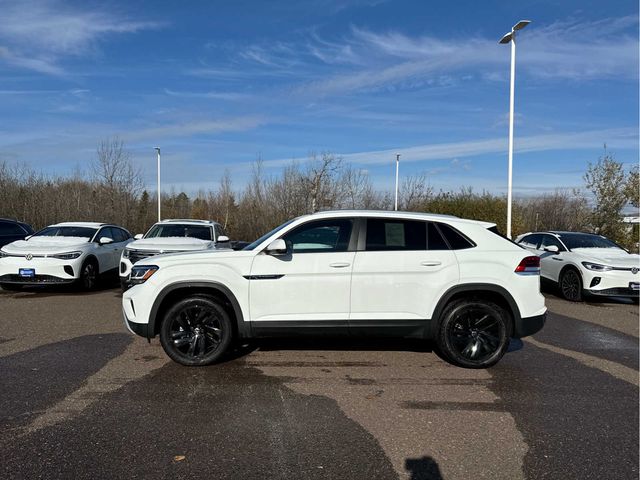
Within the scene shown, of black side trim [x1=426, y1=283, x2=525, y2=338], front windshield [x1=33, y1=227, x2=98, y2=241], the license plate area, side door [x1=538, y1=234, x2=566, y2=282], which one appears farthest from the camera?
front windshield [x1=33, y1=227, x2=98, y2=241]

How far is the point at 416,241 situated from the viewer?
5.64 metres

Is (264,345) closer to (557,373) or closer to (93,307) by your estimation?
(557,373)

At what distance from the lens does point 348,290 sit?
542cm

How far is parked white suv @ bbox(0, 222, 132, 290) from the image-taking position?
34.7 ft

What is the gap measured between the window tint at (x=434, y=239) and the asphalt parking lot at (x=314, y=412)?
4.47ft

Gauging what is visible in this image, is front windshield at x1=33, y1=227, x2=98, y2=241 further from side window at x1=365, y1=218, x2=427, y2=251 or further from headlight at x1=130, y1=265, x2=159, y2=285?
side window at x1=365, y1=218, x2=427, y2=251

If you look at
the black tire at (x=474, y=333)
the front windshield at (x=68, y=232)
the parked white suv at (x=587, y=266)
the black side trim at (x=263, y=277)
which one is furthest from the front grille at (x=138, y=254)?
the parked white suv at (x=587, y=266)

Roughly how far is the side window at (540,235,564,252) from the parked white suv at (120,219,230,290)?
7.89m

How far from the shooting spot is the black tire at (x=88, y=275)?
11.1m

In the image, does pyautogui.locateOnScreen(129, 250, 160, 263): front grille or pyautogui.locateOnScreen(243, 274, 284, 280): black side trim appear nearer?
pyautogui.locateOnScreen(243, 274, 284, 280): black side trim

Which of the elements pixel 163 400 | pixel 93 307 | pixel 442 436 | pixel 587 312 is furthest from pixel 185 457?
pixel 587 312

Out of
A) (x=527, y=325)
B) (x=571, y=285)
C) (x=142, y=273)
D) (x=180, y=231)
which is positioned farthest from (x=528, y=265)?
(x=180, y=231)

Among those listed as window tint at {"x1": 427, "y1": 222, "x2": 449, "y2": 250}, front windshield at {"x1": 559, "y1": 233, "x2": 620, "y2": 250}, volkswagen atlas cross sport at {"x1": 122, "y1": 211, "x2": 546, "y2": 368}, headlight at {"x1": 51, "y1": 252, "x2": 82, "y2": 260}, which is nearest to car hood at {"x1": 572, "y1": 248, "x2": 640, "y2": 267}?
front windshield at {"x1": 559, "y1": 233, "x2": 620, "y2": 250}

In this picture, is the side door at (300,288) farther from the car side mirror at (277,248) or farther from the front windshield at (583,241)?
the front windshield at (583,241)
